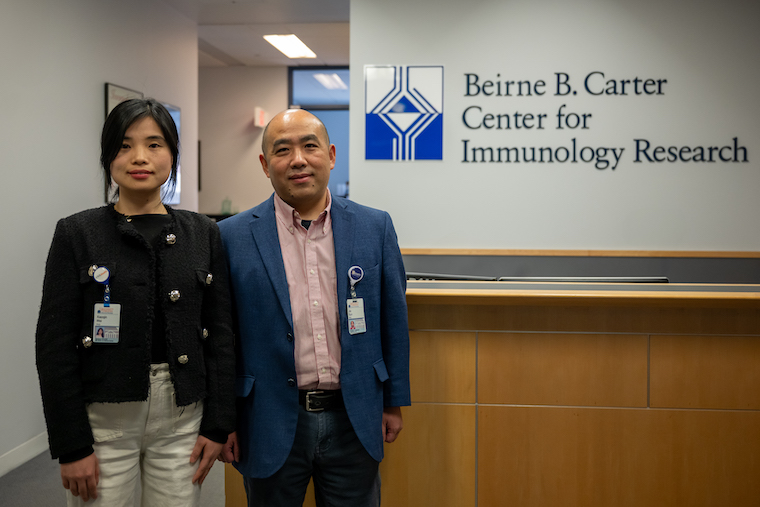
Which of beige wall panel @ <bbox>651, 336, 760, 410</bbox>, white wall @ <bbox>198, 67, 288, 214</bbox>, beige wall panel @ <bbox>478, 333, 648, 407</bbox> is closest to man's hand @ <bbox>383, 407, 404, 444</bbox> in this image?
beige wall panel @ <bbox>478, 333, 648, 407</bbox>

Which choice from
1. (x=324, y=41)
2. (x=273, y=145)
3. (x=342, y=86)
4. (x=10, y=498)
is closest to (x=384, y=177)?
(x=273, y=145)

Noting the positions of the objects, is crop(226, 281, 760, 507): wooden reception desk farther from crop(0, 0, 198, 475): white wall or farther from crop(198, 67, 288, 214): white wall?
crop(198, 67, 288, 214): white wall

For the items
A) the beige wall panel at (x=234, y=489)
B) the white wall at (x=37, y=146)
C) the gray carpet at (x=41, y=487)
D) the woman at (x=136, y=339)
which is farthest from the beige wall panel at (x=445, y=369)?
the white wall at (x=37, y=146)

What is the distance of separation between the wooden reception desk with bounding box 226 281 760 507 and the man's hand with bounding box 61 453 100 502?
900 mm

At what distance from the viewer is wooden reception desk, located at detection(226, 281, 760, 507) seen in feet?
6.46

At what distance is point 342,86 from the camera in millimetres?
9719

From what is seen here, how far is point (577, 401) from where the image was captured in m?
2.00

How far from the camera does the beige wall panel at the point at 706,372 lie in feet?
6.48

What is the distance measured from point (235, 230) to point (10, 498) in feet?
7.77

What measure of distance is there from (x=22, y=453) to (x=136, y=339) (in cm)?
269

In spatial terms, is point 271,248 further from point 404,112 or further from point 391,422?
point 404,112

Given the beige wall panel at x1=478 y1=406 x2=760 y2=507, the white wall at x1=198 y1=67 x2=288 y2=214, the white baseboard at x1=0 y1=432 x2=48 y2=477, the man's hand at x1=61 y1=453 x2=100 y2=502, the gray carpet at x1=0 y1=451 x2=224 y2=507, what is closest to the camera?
the man's hand at x1=61 y1=453 x2=100 y2=502

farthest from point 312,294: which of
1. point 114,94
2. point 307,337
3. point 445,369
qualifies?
point 114,94

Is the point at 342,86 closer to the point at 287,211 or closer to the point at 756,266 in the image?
the point at 756,266
